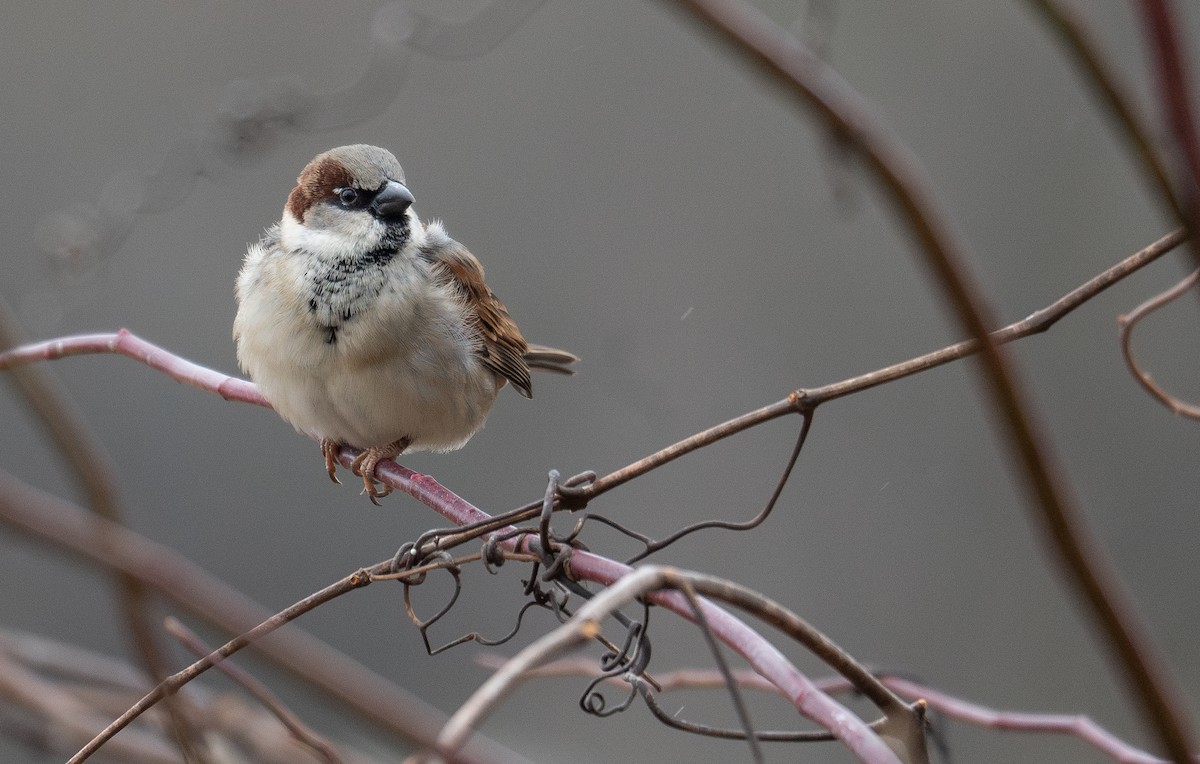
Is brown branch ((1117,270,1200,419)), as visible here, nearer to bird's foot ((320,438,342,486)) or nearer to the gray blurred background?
bird's foot ((320,438,342,486))

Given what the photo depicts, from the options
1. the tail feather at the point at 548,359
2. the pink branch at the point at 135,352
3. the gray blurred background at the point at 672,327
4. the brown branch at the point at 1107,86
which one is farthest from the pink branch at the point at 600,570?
the gray blurred background at the point at 672,327

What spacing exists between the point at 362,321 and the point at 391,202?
0.79 ft

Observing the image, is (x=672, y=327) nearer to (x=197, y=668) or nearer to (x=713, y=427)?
(x=713, y=427)

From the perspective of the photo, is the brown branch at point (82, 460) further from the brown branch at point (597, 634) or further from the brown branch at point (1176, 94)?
the brown branch at point (1176, 94)

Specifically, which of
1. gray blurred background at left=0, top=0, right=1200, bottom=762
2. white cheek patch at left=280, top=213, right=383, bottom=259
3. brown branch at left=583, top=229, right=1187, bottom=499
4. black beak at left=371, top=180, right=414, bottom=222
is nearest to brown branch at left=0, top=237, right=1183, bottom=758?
brown branch at left=583, top=229, right=1187, bottom=499

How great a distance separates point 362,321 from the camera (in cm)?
196

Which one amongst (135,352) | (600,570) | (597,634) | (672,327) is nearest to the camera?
(597,634)

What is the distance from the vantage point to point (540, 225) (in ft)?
12.7

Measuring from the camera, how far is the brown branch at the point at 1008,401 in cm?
31

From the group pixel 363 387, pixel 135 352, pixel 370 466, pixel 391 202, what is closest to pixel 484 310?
pixel 391 202

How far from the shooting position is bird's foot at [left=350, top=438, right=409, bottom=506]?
189 centimetres

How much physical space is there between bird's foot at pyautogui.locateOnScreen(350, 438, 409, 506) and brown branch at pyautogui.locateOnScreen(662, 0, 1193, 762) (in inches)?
61.3

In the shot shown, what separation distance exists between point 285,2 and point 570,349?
70.6 inches

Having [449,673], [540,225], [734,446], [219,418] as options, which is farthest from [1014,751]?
[219,418]
